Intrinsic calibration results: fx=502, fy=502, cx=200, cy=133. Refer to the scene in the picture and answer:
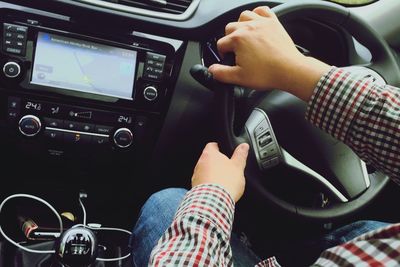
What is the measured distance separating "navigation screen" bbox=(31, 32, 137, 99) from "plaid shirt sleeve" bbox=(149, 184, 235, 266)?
1.10ft

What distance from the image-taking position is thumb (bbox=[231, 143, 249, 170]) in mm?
747

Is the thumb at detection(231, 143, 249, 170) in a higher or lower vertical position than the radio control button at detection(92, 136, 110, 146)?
higher

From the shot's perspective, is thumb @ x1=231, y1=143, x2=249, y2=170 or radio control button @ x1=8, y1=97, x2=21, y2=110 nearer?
thumb @ x1=231, y1=143, x2=249, y2=170

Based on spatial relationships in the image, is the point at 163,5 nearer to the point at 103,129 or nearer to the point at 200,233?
the point at 103,129

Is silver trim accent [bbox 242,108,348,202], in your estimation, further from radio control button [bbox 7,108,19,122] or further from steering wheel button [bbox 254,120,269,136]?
radio control button [bbox 7,108,19,122]

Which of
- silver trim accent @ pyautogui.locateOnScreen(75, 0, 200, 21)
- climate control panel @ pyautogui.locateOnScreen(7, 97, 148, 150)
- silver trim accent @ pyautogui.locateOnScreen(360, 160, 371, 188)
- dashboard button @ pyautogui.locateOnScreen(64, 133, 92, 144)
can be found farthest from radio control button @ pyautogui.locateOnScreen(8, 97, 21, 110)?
silver trim accent @ pyautogui.locateOnScreen(360, 160, 371, 188)

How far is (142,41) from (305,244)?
1.74ft

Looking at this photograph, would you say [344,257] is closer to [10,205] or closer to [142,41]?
[142,41]

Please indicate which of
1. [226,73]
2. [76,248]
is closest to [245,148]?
[226,73]

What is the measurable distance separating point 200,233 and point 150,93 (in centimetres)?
42

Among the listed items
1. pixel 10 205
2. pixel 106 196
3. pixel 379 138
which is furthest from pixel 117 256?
pixel 379 138

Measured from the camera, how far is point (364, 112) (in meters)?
0.68

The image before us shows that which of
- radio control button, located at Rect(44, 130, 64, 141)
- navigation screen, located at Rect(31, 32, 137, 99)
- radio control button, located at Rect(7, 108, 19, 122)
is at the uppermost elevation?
navigation screen, located at Rect(31, 32, 137, 99)

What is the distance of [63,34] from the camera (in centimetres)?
87
